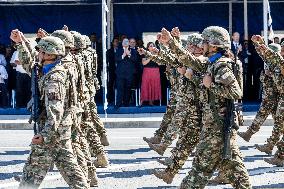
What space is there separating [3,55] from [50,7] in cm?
250

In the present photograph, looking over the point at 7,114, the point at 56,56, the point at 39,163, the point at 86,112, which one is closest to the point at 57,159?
the point at 39,163

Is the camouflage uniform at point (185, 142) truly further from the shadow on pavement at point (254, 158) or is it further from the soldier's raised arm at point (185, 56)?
the shadow on pavement at point (254, 158)

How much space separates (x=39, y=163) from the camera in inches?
317

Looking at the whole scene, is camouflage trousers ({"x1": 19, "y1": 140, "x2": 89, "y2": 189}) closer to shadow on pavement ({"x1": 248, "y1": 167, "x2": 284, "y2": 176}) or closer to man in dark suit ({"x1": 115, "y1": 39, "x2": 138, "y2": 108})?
shadow on pavement ({"x1": 248, "y1": 167, "x2": 284, "y2": 176})

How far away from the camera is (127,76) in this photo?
20.8m

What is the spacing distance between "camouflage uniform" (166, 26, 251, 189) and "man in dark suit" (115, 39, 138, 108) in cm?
1221

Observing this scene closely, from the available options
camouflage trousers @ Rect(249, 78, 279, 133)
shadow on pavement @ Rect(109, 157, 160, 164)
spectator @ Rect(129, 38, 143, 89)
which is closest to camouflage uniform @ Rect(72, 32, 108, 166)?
shadow on pavement @ Rect(109, 157, 160, 164)

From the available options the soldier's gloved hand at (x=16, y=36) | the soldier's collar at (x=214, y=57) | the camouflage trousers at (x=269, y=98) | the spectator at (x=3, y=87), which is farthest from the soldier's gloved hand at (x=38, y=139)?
the spectator at (x=3, y=87)

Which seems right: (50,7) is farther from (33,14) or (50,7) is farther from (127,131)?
(127,131)

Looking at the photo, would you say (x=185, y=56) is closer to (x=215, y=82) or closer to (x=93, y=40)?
(x=215, y=82)

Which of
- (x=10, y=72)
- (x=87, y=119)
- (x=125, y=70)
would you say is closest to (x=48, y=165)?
(x=87, y=119)

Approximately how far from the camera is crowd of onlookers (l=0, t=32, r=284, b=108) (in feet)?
67.9

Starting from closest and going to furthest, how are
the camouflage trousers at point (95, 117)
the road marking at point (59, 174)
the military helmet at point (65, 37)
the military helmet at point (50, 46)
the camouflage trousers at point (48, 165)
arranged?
the camouflage trousers at point (48, 165) → the military helmet at point (50, 46) → the military helmet at point (65, 37) → the road marking at point (59, 174) → the camouflage trousers at point (95, 117)

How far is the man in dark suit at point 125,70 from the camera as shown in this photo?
20.5 meters
